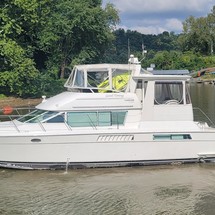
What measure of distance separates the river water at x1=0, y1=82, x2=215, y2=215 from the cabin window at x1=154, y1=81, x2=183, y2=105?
7.93 feet

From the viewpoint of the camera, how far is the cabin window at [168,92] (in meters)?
15.7

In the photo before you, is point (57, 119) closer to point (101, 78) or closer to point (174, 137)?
point (101, 78)

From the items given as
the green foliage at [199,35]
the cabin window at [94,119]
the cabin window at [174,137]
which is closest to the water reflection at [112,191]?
the cabin window at [174,137]

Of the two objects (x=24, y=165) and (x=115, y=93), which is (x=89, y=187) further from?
(x=115, y=93)

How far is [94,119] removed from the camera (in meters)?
15.2

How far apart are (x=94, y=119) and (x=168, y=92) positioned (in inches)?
116

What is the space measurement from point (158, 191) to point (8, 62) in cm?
2904

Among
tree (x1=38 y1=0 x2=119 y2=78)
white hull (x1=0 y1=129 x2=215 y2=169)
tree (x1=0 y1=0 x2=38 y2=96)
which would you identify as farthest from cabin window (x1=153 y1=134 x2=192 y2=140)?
tree (x1=38 y1=0 x2=119 y2=78)

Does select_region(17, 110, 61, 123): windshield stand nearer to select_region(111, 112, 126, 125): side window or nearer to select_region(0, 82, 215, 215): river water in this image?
select_region(0, 82, 215, 215): river water

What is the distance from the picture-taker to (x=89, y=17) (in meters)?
51.4

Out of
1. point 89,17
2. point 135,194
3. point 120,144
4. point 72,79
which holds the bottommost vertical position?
point 135,194

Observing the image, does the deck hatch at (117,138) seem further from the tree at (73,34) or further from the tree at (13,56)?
the tree at (73,34)

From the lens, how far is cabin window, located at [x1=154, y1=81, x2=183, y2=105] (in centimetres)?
1572

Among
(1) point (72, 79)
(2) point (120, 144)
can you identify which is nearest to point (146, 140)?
(2) point (120, 144)
